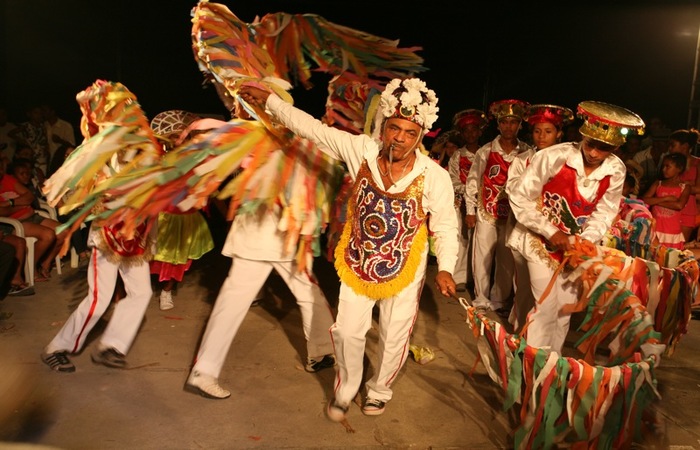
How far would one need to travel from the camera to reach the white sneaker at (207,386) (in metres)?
3.85

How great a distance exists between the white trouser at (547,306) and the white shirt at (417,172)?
0.93 metres

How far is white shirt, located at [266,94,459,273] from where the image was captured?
3.48m

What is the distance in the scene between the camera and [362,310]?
3586 millimetres

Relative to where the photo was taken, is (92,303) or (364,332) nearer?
(364,332)

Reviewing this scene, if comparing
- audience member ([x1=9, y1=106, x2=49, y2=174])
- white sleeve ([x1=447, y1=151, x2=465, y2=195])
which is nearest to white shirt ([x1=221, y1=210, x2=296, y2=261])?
white sleeve ([x1=447, y1=151, x2=465, y2=195])

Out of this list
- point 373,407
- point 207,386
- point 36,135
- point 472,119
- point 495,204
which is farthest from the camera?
point 36,135

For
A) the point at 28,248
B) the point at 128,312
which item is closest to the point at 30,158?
the point at 28,248

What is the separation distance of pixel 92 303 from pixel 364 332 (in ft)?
6.11

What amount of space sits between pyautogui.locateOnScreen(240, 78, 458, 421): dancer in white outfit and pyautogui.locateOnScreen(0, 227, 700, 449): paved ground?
0.31 m

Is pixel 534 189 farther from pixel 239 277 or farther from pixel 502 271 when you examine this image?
pixel 239 277

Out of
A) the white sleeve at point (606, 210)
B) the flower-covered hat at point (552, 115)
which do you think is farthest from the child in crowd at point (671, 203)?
the white sleeve at point (606, 210)

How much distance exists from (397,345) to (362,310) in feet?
0.98

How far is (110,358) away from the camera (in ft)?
13.8

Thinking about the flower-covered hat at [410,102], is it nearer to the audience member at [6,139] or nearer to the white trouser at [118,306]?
the white trouser at [118,306]
